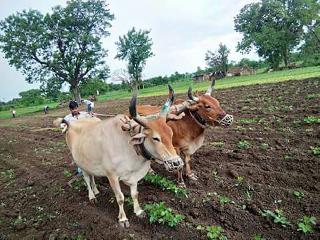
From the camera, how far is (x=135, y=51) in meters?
69.1

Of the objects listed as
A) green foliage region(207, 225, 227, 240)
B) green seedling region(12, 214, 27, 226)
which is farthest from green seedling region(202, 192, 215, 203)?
green seedling region(12, 214, 27, 226)

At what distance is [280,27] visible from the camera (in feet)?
193

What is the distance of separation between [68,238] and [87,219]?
576mm

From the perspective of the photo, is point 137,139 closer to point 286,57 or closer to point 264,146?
point 264,146

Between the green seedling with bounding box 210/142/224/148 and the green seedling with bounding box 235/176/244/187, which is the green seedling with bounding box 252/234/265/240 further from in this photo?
the green seedling with bounding box 210/142/224/148

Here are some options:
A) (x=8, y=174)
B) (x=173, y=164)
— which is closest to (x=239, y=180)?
(x=173, y=164)

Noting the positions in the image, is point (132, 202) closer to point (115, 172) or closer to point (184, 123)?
point (115, 172)

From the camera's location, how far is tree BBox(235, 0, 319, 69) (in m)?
56.0

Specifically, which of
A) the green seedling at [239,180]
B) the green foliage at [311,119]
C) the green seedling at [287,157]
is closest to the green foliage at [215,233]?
the green seedling at [239,180]

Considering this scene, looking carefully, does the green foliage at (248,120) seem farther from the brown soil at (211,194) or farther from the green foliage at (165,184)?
the green foliage at (165,184)

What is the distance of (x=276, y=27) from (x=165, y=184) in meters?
57.8

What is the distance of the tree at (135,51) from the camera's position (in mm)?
69062

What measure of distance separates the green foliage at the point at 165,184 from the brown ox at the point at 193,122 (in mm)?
279

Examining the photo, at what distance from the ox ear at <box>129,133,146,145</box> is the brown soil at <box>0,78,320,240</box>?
146 cm
